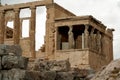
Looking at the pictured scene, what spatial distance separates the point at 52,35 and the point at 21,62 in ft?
75.9

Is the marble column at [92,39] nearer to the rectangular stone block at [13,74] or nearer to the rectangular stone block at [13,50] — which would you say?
the rectangular stone block at [13,50]

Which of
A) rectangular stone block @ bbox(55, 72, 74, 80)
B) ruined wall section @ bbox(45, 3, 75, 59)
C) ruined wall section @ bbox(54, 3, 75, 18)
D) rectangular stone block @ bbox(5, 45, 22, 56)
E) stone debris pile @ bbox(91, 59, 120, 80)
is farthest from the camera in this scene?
ruined wall section @ bbox(54, 3, 75, 18)

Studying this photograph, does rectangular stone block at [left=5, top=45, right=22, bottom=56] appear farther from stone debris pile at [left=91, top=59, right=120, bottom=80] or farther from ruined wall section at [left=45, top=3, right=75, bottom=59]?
ruined wall section at [left=45, top=3, right=75, bottom=59]

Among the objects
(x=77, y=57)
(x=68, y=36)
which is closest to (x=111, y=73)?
(x=77, y=57)

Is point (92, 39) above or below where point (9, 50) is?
above

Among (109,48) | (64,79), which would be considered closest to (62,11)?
(109,48)

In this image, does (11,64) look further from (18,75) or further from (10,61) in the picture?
(18,75)

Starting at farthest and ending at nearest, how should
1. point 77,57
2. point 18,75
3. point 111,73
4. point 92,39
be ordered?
point 92,39, point 77,57, point 18,75, point 111,73

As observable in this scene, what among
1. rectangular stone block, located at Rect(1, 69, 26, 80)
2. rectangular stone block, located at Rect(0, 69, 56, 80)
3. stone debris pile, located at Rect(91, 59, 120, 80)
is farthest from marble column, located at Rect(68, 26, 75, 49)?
stone debris pile, located at Rect(91, 59, 120, 80)

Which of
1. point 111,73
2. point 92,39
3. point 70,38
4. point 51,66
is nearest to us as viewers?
point 111,73

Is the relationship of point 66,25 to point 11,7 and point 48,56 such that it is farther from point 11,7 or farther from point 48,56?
point 11,7

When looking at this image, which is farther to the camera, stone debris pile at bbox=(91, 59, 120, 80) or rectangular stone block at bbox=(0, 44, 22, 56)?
rectangular stone block at bbox=(0, 44, 22, 56)

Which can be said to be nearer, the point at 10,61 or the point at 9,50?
the point at 10,61

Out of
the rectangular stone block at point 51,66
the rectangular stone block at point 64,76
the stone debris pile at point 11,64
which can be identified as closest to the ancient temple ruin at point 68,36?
the rectangular stone block at point 51,66
